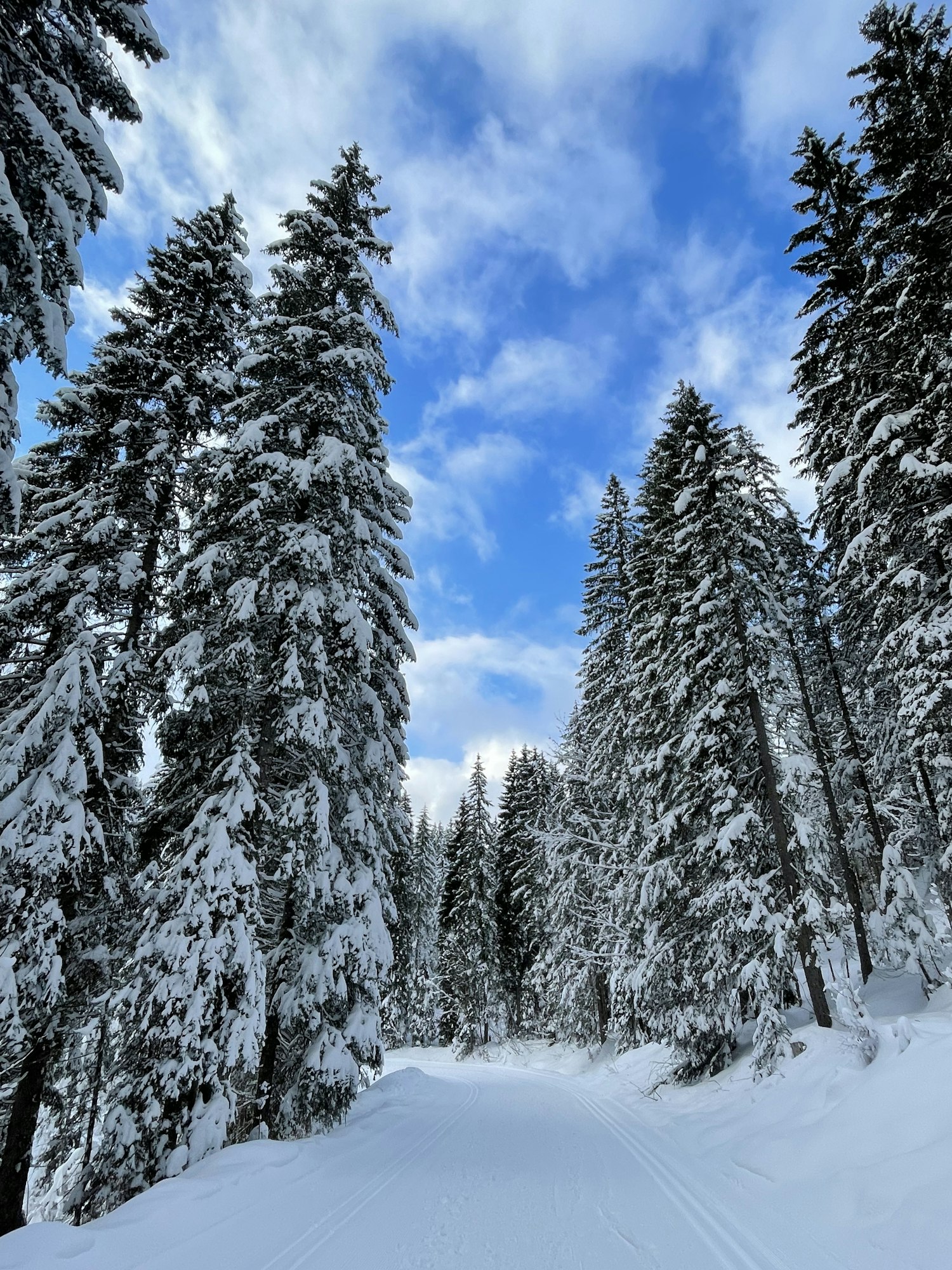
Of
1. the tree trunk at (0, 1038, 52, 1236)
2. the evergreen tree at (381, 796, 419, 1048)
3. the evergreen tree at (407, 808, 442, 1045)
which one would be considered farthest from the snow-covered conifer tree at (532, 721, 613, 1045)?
the tree trunk at (0, 1038, 52, 1236)

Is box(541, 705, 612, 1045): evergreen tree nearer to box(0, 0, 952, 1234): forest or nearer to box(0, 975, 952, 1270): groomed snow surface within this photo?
box(0, 0, 952, 1234): forest

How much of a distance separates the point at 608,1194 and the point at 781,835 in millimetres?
8007

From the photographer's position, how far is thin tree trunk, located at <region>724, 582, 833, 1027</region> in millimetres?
11992

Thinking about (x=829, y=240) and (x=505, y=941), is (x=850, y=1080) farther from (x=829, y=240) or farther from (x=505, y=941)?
(x=505, y=941)

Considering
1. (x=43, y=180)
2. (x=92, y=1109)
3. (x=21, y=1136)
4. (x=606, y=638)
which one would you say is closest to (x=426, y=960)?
(x=606, y=638)

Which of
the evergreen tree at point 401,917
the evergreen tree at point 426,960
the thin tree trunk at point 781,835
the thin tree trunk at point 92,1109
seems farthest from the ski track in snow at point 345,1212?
the evergreen tree at point 426,960

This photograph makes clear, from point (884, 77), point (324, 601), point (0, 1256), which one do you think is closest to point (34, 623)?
point (324, 601)

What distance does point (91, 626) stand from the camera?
9547 mm

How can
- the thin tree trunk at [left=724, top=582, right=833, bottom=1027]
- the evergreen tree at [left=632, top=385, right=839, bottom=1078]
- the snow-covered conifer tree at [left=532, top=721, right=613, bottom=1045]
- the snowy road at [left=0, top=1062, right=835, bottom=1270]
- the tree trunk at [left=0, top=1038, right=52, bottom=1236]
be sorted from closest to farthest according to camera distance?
the snowy road at [left=0, top=1062, right=835, bottom=1270] → the tree trunk at [left=0, top=1038, right=52, bottom=1236] → the thin tree trunk at [left=724, top=582, right=833, bottom=1027] → the evergreen tree at [left=632, top=385, right=839, bottom=1078] → the snow-covered conifer tree at [left=532, top=721, right=613, bottom=1045]

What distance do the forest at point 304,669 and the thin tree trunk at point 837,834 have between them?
30 cm

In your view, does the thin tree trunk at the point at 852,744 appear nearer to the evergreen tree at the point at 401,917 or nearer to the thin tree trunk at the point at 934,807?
the thin tree trunk at the point at 934,807

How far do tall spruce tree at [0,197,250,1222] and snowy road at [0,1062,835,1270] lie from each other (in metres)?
Result: 3.25

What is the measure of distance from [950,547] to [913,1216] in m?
11.7

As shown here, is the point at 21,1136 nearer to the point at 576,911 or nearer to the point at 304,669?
the point at 304,669
